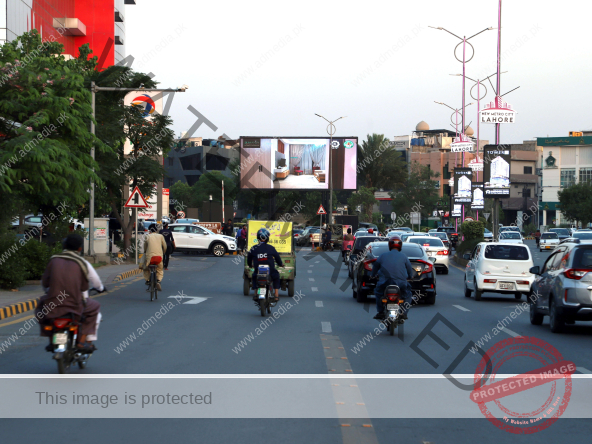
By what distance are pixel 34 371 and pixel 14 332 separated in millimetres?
3899

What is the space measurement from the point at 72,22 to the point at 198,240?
27125 millimetres

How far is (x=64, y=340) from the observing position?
8.05m

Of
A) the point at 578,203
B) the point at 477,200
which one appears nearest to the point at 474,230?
the point at 477,200

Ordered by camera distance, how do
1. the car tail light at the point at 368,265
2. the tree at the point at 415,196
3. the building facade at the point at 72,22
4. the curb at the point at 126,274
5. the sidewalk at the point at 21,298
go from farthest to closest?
the tree at the point at 415,196 → the building facade at the point at 72,22 → the curb at the point at 126,274 → the car tail light at the point at 368,265 → the sidewalk at the point at 21,298

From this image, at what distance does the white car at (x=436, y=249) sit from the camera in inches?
1219

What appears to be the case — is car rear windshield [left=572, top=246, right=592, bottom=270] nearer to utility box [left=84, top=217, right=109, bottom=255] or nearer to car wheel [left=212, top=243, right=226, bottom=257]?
utility box [left=84, top=217, right=109, bottom=255]

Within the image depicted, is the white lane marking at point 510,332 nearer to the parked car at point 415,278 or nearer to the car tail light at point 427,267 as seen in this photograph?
the parked car at point 415,278

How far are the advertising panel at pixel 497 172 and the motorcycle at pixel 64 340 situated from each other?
104 feet

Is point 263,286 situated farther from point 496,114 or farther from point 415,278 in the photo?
point 496,114

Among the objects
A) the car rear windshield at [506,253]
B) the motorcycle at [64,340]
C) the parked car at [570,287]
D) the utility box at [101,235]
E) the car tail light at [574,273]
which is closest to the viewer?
the motorcycle at [64,340]

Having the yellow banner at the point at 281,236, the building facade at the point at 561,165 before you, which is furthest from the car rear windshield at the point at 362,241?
the building facade at the point at 561,165

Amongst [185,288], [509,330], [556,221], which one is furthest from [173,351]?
[556,221]

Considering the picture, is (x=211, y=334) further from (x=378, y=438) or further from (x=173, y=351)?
(x=378, y=438)

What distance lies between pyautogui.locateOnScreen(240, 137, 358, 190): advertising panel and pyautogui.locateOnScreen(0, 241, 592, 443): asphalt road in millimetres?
43088
